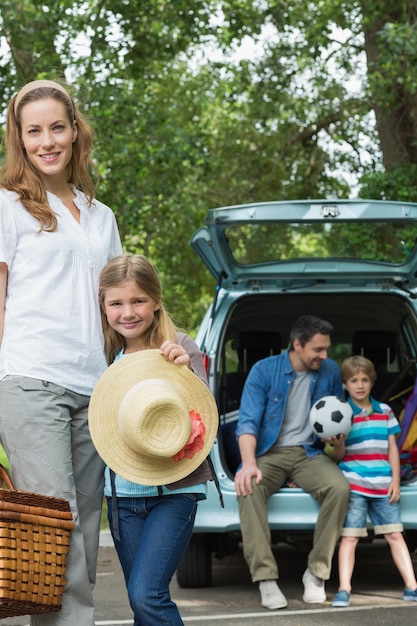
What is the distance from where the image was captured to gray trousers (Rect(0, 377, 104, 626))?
3373 millimetres

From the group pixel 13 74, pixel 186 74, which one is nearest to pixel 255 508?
pixel 13 74

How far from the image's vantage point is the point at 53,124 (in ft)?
12.0

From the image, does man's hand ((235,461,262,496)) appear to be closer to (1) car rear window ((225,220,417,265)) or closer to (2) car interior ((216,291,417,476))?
(2) car interior ((216,291,417,476))

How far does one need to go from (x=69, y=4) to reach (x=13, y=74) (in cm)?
151

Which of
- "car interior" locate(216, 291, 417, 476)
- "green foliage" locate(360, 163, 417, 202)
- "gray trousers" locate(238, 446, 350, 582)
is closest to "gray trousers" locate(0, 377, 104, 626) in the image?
"gray trousers" locate(238, 446, 350, 582)

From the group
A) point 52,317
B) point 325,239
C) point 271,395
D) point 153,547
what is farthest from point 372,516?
point 52,317

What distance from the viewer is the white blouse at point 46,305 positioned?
138 inches

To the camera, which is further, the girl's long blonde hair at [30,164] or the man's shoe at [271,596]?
the man's shoe at [271,596]

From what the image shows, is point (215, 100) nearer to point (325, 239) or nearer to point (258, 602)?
point (325, 239)

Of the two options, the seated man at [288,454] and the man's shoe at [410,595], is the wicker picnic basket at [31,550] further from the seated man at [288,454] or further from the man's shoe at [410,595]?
the man's shoe at [410,595]

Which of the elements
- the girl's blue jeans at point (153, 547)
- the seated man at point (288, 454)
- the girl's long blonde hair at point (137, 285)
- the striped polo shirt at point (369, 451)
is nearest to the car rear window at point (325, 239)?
the seated man at point (288, 454)

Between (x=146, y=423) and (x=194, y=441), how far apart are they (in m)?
0.19

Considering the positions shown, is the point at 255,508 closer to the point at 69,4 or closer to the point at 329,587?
the point at 329,587

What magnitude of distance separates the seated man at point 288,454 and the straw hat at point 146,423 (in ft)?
8.27
